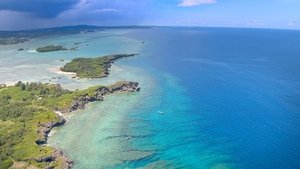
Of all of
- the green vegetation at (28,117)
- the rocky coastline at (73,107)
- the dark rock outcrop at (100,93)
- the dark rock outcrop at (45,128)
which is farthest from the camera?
the dark rock outcrop at (100,93)

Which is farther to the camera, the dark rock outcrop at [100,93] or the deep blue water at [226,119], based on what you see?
the dark rock outcrop at [100,93]

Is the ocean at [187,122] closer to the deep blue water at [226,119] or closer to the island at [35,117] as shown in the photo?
the deep blue water at [226,119]

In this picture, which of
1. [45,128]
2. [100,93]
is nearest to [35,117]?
[45,128]

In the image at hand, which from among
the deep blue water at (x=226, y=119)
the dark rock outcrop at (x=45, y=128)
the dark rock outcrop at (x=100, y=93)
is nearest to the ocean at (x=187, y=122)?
the deep blue water at (x=226, y=119)

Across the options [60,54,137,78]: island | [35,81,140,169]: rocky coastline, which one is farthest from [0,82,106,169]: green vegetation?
[60,54,137,78]: island

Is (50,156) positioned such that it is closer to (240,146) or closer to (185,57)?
(240,146)

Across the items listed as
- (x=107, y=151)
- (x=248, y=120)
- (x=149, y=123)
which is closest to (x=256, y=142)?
(x=248, y=120)

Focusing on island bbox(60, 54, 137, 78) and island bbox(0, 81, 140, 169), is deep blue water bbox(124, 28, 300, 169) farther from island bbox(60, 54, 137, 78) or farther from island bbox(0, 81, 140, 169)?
island bbox(60, 54, 137, 78)
